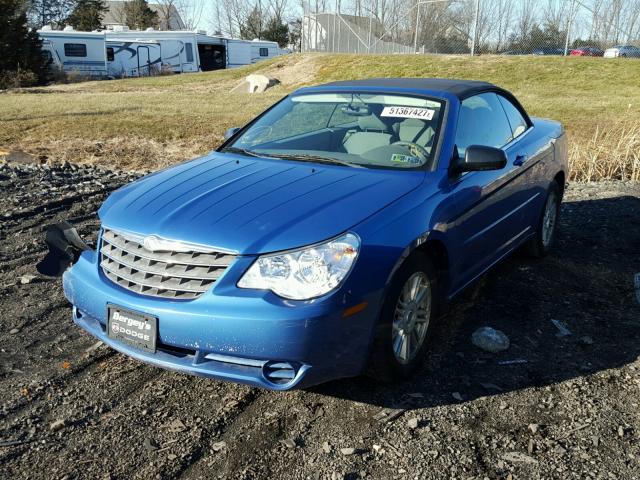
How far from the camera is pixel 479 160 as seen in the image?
3.69m

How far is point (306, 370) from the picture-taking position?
2844 millimetres

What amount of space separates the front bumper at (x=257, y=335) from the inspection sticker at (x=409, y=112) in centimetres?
161

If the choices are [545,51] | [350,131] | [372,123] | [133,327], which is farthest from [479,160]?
[545,51]

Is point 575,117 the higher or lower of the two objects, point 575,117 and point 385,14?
the lower

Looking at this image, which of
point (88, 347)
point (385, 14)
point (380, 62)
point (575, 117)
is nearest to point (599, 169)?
point (575, 117)

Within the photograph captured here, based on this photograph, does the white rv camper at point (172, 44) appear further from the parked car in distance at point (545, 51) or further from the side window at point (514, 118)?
the side window at point (514, 118)

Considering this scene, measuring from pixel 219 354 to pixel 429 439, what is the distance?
1.03 meters

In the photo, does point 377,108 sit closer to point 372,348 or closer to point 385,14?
point 372,348

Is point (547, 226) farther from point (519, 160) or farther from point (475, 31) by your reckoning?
point (475, 31)

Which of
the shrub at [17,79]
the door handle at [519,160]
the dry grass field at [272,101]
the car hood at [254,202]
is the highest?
the car hood at [254,202]

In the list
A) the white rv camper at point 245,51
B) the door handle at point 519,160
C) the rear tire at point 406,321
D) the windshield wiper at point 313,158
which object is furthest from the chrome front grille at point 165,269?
the white rv camper at point 245,51

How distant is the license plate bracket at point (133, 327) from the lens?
2.94m

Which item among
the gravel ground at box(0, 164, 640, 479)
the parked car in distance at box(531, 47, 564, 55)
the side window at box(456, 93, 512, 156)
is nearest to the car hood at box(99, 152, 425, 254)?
A: the side window at box(456, 93, 512, 156)

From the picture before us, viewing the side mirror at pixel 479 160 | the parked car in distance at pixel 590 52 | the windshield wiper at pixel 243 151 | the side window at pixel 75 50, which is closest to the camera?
the side mirror at pixel 479 160
